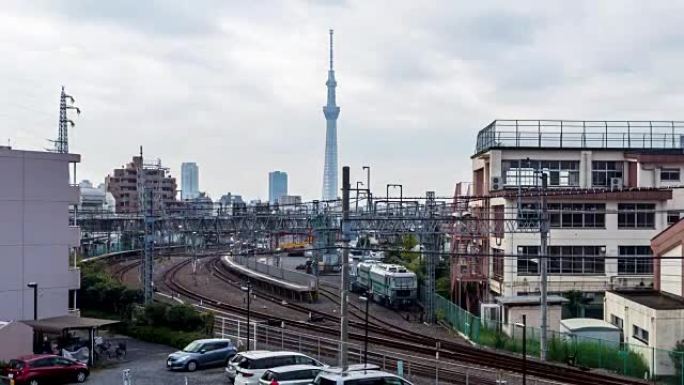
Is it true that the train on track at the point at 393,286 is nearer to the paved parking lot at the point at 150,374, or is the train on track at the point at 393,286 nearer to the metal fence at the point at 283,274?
the metal fence at the point at 283,274

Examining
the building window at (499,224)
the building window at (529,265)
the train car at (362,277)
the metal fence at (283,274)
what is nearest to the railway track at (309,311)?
the metal fence at (283,274)

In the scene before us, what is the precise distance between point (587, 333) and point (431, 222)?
8883mm

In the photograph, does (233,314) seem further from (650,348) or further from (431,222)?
(650,348)

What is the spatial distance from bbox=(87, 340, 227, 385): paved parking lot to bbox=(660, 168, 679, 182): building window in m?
23.3

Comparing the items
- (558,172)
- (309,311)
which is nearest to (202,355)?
(309,311)

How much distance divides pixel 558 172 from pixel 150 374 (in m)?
22.3

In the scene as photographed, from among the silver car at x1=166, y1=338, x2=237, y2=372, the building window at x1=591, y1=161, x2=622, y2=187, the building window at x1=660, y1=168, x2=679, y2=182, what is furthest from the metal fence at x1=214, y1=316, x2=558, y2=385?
the building window at x1=660, y1=168, x2=679, y2=182

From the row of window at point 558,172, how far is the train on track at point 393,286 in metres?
6.28

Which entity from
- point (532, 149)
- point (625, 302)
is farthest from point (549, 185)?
point (625, 302)

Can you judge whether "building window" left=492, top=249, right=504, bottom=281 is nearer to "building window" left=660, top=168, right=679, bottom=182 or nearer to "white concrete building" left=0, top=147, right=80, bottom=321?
"building window" left=660, top=168, right=679, bottom=182

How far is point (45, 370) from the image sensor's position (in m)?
17.4

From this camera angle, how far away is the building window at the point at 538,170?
112ft

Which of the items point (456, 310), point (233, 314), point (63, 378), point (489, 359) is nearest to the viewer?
point (63, 378)

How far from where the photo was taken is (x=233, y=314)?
100 ft
